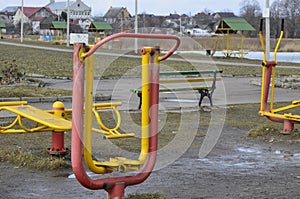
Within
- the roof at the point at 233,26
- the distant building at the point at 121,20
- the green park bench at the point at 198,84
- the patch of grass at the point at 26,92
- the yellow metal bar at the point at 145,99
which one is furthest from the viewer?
the roof at the point at 233,26

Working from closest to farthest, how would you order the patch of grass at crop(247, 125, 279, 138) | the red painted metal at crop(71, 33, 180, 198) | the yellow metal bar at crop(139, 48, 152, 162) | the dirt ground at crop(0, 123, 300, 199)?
the red painted metal at crop(71, 33, 180, 198) → the yellow metal bar at crop(139, 48, 152, 162) → the dirt ground at crop(0, 123, 300, 199) → the patch of grass at crop(247, 125, 279, 138)

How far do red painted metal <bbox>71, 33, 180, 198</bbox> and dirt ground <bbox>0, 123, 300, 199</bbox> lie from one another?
3.74 feet

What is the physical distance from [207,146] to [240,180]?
2478 mm

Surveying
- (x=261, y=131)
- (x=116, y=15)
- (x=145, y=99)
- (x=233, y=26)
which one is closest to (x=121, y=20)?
(x=261, y=131)

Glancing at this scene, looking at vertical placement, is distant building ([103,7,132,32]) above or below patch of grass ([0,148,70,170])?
above

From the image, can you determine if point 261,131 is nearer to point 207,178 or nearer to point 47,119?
point 207,178

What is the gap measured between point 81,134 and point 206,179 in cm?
281

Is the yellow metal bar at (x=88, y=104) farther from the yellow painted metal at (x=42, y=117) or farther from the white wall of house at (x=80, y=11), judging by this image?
the white wall of house at (x=80, y=11)

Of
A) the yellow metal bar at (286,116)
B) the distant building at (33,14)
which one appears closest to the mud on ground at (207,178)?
the yellow metal bar at (286,116)

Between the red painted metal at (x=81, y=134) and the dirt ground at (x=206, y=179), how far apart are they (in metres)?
1.14

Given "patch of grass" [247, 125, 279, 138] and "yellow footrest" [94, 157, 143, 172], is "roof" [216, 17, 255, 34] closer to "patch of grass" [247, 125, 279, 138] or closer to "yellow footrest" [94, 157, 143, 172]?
"patch of grass" [247, 125, 279, 138]

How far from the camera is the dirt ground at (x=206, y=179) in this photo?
24.3ft

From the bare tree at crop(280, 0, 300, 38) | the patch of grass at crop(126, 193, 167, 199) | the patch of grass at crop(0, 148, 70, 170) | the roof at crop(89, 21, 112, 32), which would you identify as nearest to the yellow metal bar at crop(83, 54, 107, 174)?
the patch of grass at crop(126, 193, 167, 199)

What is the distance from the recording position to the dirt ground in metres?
7.39
